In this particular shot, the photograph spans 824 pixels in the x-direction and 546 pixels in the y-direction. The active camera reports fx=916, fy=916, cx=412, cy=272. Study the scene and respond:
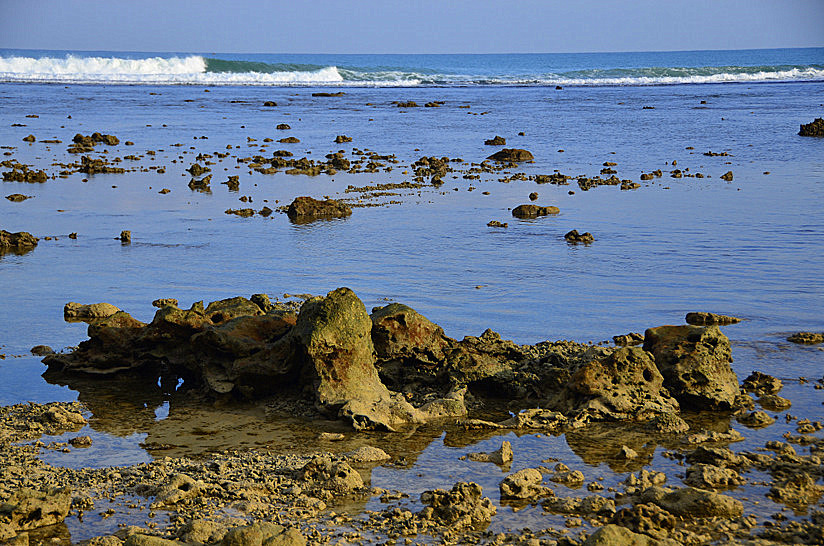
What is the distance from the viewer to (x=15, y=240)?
13312mm

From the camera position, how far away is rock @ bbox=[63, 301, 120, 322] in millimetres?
9547

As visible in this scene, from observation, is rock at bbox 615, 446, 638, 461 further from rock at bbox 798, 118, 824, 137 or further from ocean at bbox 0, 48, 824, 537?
rock at bbox 798, 118, 824, 137

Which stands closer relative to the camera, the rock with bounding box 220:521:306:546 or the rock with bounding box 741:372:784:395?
the rock with bounding box 220:521:306:546

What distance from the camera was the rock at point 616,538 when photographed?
4637 mm

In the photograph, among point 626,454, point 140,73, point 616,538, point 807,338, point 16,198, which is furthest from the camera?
point 140,73

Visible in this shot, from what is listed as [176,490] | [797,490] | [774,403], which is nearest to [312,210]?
[774,403]

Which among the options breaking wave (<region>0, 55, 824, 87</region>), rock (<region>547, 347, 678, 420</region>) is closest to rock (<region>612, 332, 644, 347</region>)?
rock (<region>547, 347, 678, 420</region>)

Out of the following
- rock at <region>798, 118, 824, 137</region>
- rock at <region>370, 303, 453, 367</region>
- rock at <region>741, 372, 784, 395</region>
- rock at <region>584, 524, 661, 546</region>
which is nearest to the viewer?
rock at <region>584, 524, 661, 546</region>

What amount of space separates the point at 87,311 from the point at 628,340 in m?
5.55

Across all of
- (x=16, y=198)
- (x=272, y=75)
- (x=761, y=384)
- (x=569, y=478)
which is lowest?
(x=569, y=478)

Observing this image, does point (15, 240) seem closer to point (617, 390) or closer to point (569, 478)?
point (617, 390)

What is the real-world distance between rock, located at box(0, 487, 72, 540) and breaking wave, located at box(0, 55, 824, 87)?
81359mm

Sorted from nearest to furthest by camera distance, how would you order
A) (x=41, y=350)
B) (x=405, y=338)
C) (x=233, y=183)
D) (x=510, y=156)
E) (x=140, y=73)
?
(x=405, y=338)
(x=41, y=350)
(x=233, y=183)
(x=510, y=156)
(x=140, y=73)

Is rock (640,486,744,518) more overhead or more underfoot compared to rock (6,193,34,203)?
more underfoot
